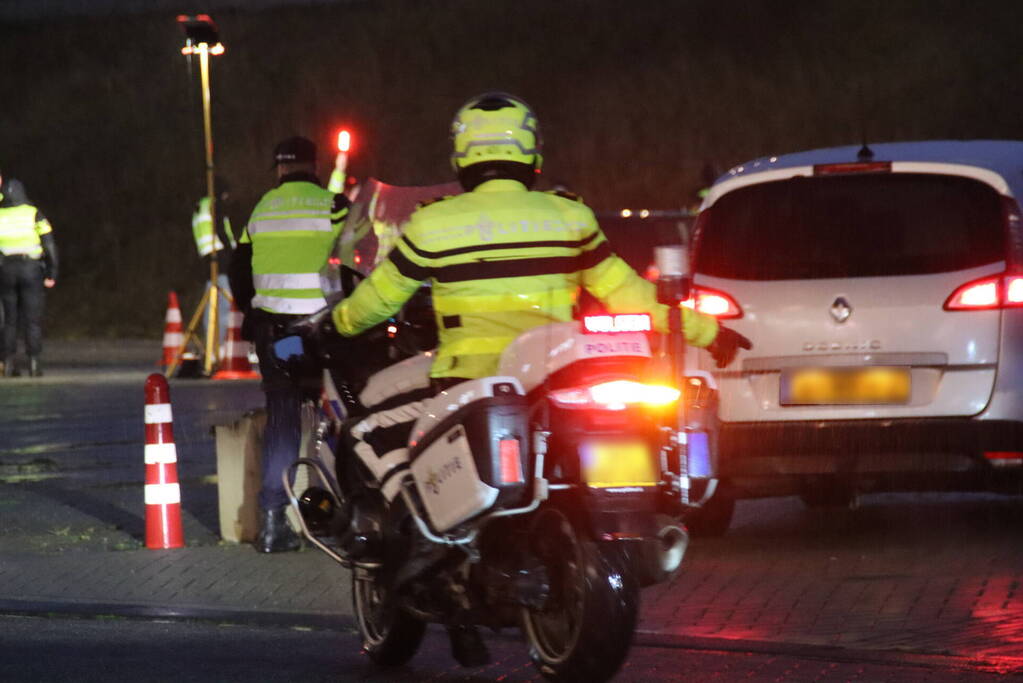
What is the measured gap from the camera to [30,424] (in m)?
17.3

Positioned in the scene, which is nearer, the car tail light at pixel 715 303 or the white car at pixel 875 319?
the white car at pixel 875 319

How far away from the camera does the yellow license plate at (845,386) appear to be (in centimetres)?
953

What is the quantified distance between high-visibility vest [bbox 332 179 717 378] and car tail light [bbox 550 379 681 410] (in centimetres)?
43

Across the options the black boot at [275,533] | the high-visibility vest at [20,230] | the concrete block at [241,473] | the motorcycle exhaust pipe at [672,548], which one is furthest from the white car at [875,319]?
the high-visibility vest at [20,230]

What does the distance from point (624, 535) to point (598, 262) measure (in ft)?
3.35

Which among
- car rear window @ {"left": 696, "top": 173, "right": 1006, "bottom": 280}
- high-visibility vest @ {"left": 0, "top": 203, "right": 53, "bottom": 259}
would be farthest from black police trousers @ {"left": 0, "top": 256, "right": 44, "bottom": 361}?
car rear window @ {"left": 696, "top": 173, "right": 1006, "bottom": 280}

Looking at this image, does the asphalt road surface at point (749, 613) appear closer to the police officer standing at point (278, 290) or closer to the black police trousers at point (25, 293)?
the police officer standing at point (278, 290)

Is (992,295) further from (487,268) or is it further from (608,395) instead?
(608,395)

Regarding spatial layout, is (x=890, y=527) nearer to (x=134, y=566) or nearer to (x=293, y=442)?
(x=293, y=442)

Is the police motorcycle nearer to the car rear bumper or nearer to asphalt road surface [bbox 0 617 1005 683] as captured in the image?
asphalt road surface [bbox 0 617 1005 683]

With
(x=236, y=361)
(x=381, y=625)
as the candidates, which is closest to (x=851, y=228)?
(x=381, y=625)

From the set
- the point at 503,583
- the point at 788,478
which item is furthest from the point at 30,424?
the point at 503,583

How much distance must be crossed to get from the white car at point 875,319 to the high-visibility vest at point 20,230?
13677mm

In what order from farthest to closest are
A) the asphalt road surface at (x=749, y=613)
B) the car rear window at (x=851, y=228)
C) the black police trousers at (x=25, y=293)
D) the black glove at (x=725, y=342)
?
the black police trousers at (x=25, y=293), the car rear window at (x=851, y=228), the asphalt road surface at (x=749, y=613), the black glove at (x=725, y=342)
